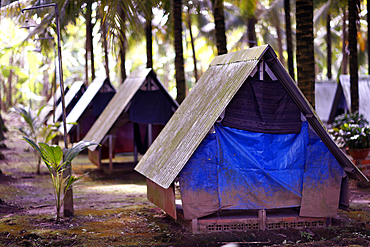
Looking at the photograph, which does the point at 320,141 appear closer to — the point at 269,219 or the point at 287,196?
the point at 287,196

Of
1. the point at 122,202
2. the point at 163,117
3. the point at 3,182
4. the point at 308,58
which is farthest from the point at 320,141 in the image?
the point at 3,182

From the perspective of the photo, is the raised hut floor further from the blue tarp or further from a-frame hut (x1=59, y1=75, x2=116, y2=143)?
a-frame hut (x1=59, y1=75, x2=116, y2=143)

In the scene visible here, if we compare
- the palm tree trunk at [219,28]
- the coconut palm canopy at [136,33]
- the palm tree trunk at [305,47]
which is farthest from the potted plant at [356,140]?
the coconut palm canopy at [136,33]

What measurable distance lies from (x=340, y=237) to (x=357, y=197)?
3.09 meters

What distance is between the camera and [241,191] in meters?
6.89

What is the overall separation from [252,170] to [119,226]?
236 cm

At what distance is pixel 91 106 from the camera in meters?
17.5

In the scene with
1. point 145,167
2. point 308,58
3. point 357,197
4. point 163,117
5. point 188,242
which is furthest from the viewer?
point 163,117

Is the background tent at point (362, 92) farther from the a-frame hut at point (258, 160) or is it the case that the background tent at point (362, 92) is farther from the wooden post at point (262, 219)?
the wooden post at point (262, 219)

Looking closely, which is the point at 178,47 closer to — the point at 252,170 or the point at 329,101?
the point at 252,170

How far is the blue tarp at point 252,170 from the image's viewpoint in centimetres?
Result: 679

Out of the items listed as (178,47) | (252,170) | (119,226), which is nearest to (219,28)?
(178,47)

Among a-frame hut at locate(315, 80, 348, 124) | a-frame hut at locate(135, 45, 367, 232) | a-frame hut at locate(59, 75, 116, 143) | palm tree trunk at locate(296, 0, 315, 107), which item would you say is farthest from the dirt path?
a-frame hut at locate(315, 80, 348, 124)

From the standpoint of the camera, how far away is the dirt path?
6.36 meters
